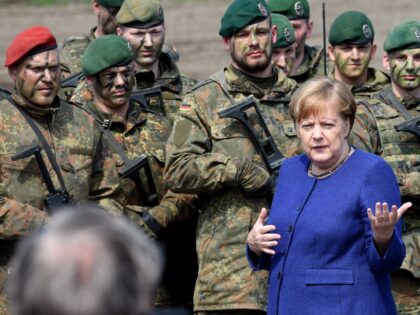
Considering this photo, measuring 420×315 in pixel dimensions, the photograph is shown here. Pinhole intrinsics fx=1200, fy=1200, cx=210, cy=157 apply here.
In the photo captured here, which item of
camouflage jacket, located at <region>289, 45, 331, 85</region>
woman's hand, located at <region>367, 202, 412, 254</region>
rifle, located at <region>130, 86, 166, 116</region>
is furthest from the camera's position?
camouflage jacket, located at <region>289, 45, 331, 85</region>

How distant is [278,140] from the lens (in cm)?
664

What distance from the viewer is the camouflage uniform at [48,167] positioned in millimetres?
6160

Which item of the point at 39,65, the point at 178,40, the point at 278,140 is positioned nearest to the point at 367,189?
the point at 278,140

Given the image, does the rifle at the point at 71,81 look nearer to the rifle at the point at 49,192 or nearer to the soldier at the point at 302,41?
the soldier at the point at 302,41

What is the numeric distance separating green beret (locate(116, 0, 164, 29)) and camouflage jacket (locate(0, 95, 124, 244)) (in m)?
1.30

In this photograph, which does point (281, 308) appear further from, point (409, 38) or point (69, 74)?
point (69, 74)

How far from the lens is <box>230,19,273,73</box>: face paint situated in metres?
6.73

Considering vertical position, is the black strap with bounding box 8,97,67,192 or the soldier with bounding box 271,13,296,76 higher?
the soldier with bounding box 271,13,296,76

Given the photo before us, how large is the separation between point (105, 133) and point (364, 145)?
1.49 meters

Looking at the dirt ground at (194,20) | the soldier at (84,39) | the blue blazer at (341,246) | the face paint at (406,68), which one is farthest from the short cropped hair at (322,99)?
the dirt ground at (194,20)

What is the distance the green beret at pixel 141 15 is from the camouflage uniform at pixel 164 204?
0.70 meters

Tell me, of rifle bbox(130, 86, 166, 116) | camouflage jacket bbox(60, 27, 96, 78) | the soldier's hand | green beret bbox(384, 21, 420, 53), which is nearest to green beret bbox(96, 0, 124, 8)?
camouflage jacket bbox(60, 27, 96, 78)

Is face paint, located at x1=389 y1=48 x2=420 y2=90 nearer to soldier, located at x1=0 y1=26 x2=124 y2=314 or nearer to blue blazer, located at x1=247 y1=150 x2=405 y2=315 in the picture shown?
soldier, located at x1=0 y1=26 x2=124 y2=314

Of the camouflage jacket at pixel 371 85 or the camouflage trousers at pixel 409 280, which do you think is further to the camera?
the camouflage jacket at pixel 371 85
